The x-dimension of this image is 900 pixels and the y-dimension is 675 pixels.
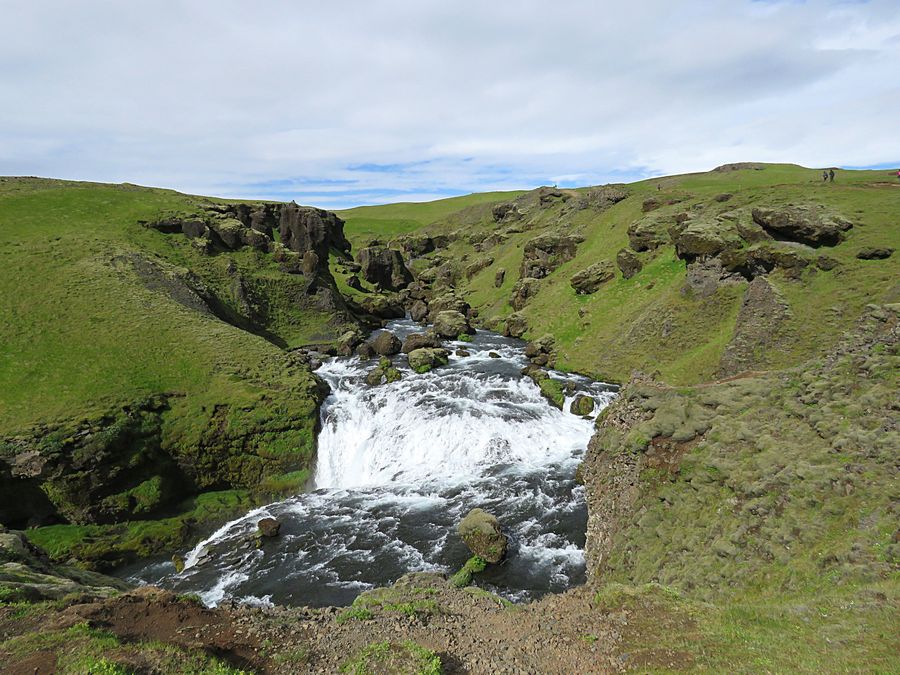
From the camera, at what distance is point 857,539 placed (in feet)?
38.9

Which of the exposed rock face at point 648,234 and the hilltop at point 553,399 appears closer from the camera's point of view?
the hilltop at point 553,399

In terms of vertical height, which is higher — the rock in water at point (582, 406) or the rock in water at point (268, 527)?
the rock in water at point (582, 406)

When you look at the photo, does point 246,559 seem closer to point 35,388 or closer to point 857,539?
point 35,388

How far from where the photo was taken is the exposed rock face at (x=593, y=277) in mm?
61219

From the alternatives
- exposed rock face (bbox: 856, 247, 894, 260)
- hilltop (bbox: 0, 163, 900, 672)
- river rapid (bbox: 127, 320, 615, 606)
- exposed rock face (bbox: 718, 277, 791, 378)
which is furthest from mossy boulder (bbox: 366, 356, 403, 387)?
exposed rock face (bbox: 856, 247, 894, 260)

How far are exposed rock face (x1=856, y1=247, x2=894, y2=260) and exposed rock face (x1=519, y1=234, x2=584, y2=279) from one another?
42765 millimetres

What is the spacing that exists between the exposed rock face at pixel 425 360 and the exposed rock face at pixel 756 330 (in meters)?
27.5

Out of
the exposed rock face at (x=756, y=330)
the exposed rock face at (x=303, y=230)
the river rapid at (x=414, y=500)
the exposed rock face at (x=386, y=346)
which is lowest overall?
the river rapid at (x=414, y=500)

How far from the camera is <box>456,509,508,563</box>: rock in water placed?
22.7m

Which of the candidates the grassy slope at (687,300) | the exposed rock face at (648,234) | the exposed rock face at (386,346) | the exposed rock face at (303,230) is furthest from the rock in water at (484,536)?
the exposed rock face at (303,230)

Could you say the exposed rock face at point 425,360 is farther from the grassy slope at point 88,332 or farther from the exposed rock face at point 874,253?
the exposed rock face at point 874,253

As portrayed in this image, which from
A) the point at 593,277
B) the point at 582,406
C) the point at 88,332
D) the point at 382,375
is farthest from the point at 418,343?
the point at 88,332

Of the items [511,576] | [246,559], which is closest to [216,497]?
[246,559]

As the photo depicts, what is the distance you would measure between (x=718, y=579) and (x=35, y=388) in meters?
42.4
